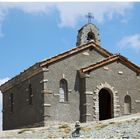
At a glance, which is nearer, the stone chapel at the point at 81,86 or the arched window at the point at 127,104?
the stone chapel at the point at 81,86

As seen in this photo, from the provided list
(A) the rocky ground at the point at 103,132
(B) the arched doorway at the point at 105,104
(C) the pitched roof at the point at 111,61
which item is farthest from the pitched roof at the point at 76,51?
(A) the rocky ground at the point at 103,132

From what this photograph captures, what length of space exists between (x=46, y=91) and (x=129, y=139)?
15.4 meters

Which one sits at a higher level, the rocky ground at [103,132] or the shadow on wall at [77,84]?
the shadow on wall at [77,84]

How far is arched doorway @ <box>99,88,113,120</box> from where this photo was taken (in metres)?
38.4

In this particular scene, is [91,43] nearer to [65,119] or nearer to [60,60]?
[60,60]

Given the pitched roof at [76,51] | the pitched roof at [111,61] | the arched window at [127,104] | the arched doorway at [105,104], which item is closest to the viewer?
the pitched roof at [76,51]

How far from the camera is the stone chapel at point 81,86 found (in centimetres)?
3597

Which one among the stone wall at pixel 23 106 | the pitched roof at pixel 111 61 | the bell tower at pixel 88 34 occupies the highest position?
the bell tower at pixel 88 34

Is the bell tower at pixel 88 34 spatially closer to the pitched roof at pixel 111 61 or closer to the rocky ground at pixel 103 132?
the pitched roof at pixel 111 61

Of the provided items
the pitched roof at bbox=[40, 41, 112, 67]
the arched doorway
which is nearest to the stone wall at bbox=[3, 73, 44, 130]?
the pitched roof at bbox=[40, 41, 112, 67]

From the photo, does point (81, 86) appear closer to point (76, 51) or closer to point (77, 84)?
point (77, 84)

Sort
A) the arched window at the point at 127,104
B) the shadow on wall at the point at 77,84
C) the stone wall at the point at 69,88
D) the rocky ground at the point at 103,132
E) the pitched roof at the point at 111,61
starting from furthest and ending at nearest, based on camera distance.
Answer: the arched window at the point at 127,104
the shadow on wall at the point at 77,84
the pitched roof at the point at 111,61
the stone wall at the point at 69,88
the rocky ground at the point at 103,132

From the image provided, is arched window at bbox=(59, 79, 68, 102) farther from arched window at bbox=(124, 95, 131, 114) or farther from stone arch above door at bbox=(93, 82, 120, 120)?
arched window at bbox=(124, 95, 131, 114)

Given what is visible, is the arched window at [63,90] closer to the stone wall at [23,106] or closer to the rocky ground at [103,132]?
the stone wall at [23,106]
